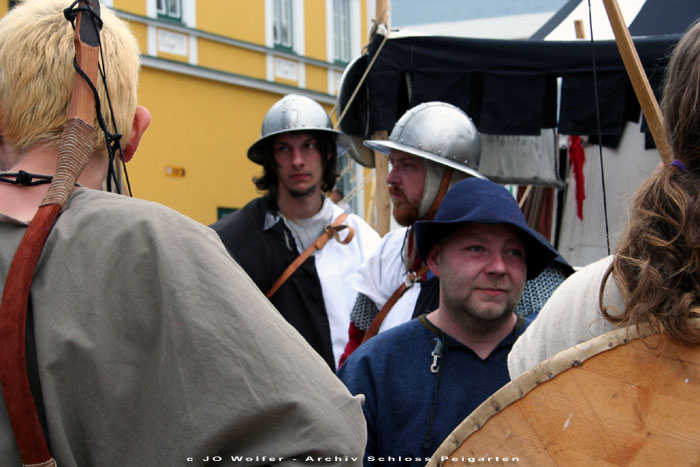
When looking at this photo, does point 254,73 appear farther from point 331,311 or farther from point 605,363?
point 605,363

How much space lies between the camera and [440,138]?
12.4 feet

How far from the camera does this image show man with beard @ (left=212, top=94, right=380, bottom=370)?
161 inches

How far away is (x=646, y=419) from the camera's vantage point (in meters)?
1.24

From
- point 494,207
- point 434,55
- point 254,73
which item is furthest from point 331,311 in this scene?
point 254,73

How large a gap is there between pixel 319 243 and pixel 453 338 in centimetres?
181

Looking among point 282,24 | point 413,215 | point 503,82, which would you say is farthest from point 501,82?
point 282,24

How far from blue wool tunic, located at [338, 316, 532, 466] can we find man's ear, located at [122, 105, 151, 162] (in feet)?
3.93

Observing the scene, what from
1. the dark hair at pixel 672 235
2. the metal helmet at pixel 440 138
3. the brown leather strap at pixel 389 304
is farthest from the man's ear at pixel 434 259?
the dark hair at pixel 672 235

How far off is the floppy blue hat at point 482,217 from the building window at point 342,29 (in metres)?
14.7

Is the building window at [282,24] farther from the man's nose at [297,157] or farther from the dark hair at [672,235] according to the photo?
the dark hair at [672,235]

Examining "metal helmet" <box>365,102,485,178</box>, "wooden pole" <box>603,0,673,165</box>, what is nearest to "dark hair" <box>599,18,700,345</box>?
"wooden pole" <box>603,0,673,165</box>

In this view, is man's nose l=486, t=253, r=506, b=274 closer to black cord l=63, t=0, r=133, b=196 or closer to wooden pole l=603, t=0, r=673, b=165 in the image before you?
wooden pole l=603, t=0, r=673, b=165

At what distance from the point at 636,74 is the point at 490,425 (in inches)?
54.8

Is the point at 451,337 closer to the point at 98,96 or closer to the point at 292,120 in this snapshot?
the point at 98,96
